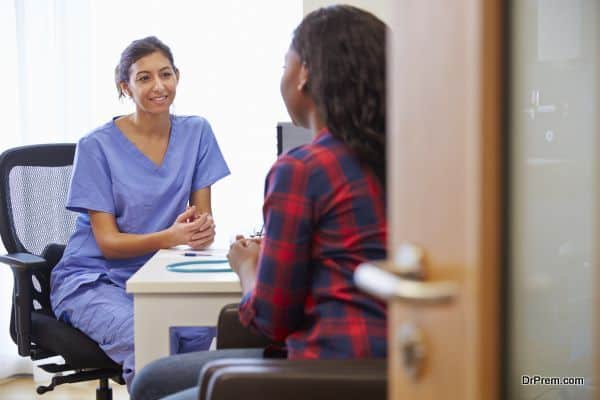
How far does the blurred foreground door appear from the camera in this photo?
2.12 feet

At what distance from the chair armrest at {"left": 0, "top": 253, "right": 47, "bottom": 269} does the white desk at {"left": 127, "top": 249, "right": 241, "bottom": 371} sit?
64 centimetres

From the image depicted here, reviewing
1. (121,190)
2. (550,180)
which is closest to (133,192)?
(121,190)

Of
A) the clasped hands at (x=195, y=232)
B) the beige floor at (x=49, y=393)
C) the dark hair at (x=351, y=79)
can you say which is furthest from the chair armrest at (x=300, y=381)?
the beige floor at (x=49, y=393)

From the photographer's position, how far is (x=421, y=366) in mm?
722

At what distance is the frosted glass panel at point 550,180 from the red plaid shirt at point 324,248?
22.0 inches

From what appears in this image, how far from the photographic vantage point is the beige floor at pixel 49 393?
320 centimetres

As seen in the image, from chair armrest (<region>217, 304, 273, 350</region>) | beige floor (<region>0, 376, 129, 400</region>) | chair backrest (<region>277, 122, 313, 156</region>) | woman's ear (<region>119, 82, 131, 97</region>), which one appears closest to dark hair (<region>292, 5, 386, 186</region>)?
chair armrest (<region>217, 304, 273, 350</region>)

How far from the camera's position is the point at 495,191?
0.65 m

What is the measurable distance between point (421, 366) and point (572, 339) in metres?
0.12

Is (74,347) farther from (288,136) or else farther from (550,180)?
(550,180)

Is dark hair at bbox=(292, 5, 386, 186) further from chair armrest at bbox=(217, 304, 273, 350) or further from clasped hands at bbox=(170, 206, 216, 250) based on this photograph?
clasped hands at bbox=(170, 206, 216, 250)

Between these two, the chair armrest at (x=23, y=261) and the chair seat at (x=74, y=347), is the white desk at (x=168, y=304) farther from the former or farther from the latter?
the chair armrest at (x=23, y=261)

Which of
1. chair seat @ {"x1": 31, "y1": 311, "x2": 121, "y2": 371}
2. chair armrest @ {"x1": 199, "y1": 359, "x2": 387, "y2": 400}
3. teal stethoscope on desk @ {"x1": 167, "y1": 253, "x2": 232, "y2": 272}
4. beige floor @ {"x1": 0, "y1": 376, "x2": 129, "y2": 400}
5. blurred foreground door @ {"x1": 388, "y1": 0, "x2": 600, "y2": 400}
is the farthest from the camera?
beige floor @ {"x1": 0, "y1": 376, "x2": 129, "y2": 400}

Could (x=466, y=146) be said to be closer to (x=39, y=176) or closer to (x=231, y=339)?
(x=231, y=339)
